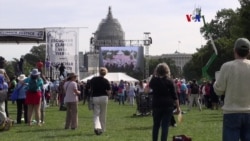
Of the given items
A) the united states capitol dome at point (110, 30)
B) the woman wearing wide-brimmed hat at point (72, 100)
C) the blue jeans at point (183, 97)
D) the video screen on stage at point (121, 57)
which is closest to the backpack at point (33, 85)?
the woman wearing wide-brimmed hat at point (72, 100)

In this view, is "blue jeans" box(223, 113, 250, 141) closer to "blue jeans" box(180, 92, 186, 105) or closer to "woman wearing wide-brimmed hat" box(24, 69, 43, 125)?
"woman wearing wide-brimmed hat" box(24, 69, 43, 125)

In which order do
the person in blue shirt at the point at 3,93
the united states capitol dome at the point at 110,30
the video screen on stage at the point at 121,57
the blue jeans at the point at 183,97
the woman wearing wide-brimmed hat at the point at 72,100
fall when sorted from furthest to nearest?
the united states capitol dome at the point at 110,30 → the video screen on stage at the point at 121,57 → the blue jeans at the point at 183,97 → the woman wearing wide-brimmed hat at the point at 72,100 → the person in blue shirt at the point at 3,93

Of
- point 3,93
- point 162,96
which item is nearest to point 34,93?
point 3,93

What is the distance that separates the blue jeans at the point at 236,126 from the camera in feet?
24.3

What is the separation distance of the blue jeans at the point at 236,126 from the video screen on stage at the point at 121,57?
239ft

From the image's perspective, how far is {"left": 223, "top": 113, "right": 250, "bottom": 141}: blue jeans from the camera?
7398mm

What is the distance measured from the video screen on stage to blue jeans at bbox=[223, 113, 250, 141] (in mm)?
72805

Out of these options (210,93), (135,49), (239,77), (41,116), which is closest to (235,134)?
(239,77)

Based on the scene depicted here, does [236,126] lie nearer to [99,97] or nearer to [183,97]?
[99,97]

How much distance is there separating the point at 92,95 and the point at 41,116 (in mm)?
4496

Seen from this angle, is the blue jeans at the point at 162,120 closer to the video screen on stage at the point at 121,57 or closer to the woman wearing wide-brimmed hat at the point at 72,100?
the woman wearing wide-brimmed hat at the point at 72,100

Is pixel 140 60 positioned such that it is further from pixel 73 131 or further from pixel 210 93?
pixel 73 131

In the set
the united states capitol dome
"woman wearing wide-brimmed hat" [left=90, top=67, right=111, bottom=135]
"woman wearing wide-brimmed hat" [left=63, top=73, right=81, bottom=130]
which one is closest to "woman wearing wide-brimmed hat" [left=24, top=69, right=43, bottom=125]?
"woman wearing wide-brimmed hat" [left=63, top=73, right=81, bottom=130]

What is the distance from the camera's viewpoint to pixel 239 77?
24.6 ft
